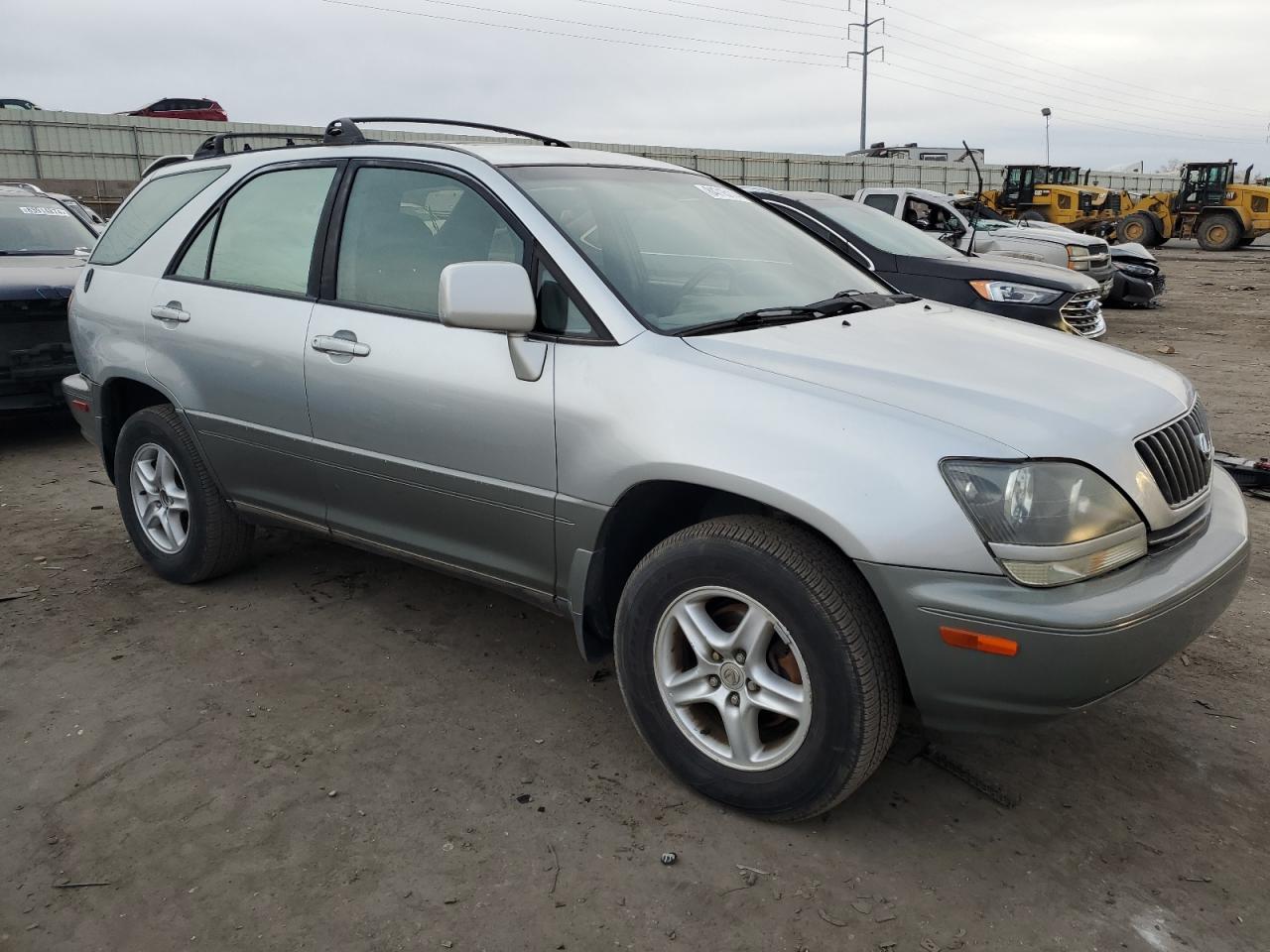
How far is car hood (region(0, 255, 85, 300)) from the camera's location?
642 centimetres

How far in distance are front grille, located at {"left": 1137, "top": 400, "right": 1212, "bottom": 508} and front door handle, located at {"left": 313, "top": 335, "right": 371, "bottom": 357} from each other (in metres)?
2.29

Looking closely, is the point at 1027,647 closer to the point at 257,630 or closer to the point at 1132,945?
the point at 1132,945

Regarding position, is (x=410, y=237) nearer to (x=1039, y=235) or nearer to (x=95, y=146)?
(x=1039, y=235)

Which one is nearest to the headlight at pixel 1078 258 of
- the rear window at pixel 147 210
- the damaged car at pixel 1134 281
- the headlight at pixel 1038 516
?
the damaged car at pixel 1134 281

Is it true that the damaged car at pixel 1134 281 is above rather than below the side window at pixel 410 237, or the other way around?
below

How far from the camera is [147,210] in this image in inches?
173

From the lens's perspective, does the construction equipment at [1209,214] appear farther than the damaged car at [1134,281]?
Yes

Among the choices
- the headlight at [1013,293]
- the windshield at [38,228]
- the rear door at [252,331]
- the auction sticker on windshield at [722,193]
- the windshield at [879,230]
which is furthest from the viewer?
the windshield at [879,230]

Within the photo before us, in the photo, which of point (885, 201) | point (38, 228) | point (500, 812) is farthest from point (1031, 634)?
point (885, 201)

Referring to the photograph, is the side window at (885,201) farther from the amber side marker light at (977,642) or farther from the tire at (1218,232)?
the tire at (1218,232)

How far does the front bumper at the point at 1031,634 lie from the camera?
2227mm

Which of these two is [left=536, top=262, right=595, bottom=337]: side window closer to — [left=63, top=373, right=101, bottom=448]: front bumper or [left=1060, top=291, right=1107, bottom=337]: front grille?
[left=63, top=373, right=101, bottom=448]: front bumper

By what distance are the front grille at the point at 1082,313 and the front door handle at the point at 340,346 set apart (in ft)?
22.4

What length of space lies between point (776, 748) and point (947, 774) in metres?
0.63
